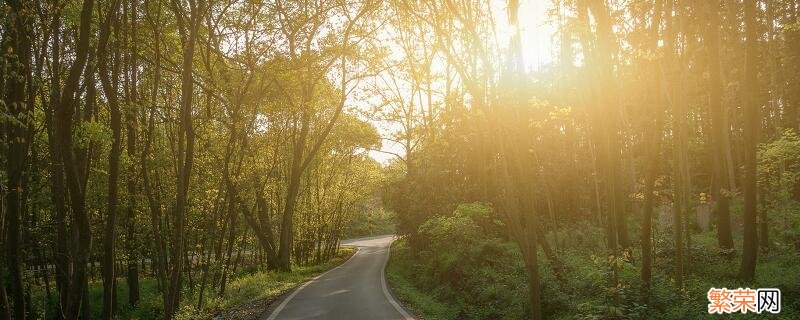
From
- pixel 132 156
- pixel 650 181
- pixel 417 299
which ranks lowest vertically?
pixel 417 299

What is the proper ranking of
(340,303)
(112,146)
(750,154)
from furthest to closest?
(340,303), (750,154), (112,146)

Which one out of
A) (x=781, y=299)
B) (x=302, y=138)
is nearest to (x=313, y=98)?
(x=302, y=138)

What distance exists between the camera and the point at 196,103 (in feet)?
67.4

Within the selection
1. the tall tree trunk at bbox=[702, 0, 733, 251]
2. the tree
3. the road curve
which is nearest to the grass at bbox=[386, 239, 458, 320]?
the road curve

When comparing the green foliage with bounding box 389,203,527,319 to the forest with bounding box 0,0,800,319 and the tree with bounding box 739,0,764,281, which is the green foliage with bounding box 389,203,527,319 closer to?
the forest with bounding box 0,0,800,319

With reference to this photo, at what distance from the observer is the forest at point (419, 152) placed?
995cm

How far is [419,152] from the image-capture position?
91.9 ft

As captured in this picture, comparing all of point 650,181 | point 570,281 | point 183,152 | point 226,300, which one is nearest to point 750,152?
point 650,181

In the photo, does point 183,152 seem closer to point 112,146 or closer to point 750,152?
point 112,146

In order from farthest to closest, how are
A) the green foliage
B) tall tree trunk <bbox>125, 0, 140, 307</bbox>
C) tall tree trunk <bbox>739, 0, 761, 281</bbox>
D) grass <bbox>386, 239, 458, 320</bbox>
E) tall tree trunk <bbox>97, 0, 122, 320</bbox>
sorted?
grass <bbox>386, 239, 458, 320</bbox>
the green foliage
tall tree trunk <bbox>739, 0, 761, 281</bbox>
tall tree trunk <bbox>125, 0, 140, 307</bbox>
tall tree trunk <bbox>97, 0, 122, 320</bbox>

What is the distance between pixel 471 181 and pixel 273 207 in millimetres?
13408

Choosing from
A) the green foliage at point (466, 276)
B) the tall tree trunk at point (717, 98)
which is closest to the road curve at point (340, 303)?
the green foliage at point (466, 276)

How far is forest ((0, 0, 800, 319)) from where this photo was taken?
9953 mm

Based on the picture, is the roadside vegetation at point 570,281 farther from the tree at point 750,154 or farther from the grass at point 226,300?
the grass at point 226,300
